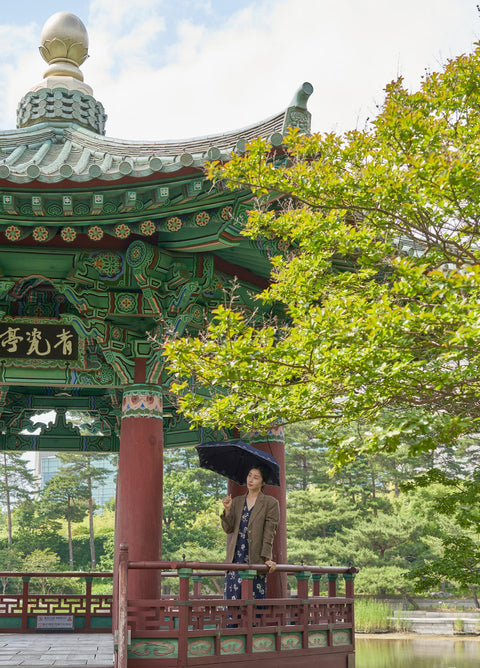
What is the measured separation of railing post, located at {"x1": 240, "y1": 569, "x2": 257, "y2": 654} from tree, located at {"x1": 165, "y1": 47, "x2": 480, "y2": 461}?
131cm

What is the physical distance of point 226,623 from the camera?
600 cm

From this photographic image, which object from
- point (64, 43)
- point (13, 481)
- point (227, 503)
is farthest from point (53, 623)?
point (13, 481)

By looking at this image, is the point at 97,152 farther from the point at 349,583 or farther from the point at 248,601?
the point at 349,583

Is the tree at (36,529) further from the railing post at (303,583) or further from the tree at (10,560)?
the railing post at (303,583)

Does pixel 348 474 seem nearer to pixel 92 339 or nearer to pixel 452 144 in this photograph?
pixel 92 339

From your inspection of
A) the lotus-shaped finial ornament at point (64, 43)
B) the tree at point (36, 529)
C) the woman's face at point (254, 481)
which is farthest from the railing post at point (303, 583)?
the tree at point (36, 529)

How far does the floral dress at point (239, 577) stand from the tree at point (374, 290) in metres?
1.03

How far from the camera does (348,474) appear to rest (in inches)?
1219

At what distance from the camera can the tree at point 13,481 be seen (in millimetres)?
36781

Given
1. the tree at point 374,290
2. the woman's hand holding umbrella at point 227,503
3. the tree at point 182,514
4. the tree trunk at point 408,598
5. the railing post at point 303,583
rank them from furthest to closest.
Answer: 1. the tree at point 182,514
2. the tree trunk at point 408,598
3. the woman's hand holding umbrella at point 227,503
4. the railing post at point 303,583
5. the tree at point 374,290

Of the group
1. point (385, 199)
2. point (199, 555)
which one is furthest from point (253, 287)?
point (199, 555)

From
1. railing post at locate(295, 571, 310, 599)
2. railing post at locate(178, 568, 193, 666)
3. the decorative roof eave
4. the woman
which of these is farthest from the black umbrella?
the decorative roof eave

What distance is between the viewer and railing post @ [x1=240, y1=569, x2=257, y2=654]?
19.7ft

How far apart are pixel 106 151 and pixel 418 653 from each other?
61.1ft
